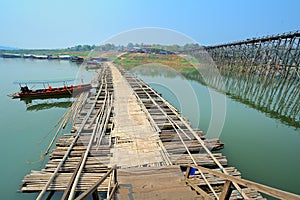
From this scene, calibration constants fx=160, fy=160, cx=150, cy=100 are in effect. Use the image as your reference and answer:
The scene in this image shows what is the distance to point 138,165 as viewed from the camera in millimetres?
3969

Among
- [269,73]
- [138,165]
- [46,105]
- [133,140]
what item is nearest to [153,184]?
[138,165]

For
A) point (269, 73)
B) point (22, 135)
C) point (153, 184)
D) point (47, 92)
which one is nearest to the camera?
point (153, 184)

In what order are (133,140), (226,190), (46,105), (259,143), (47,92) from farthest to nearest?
(47,92), (46,105), (259,143), (133,140), (226,190)

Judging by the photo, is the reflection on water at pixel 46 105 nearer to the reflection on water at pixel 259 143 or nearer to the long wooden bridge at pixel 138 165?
the long wooden bridge at pixel 138 165

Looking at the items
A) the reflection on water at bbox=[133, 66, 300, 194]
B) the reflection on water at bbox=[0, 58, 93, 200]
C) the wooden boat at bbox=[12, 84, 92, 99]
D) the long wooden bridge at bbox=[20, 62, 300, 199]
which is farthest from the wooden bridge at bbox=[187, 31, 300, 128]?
the wooden boat at bbox=[12, 84, 92, 99]

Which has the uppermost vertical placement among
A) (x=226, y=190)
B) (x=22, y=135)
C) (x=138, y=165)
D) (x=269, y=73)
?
(x=269, y=73)

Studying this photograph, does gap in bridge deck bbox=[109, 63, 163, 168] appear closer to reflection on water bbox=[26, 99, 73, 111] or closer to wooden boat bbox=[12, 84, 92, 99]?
reflection on water bbox=[26, 99, 73, 111]

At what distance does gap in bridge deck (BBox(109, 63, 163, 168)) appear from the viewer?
4.16 metres

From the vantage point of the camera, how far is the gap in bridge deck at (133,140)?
416cm

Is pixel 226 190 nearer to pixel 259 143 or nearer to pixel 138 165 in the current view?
pixel 138 165

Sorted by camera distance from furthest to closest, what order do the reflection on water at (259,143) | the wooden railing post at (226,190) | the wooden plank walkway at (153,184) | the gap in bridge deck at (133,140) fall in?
the reflection on water at (259,143) < the gap in bridge deck at (133,140) < the wooden plank walkway at (153,184) < the wooden railing post at (226,190)

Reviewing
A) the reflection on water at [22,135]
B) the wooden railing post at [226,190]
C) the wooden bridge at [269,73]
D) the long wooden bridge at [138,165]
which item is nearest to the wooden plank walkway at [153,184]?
the long wooden bridge at [138,165]

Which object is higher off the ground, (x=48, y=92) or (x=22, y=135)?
(x=48, y=92)

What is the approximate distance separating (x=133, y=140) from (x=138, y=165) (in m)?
1.15
